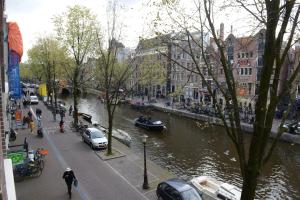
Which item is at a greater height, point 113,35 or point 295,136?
point 113,35

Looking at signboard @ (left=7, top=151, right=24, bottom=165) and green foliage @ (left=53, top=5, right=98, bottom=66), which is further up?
green foliage @ (left=53, top=5, right=98, bottom=66)

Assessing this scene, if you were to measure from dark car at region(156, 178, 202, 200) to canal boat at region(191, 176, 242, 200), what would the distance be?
3.24m

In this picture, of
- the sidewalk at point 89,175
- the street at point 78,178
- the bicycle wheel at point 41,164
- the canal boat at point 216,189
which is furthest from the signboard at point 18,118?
the canal boat at point 216,189

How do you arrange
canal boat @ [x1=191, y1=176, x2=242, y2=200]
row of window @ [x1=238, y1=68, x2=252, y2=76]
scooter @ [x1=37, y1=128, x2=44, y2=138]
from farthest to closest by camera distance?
row of window @ [x1=238, y1=68, x2=252, y2=76] < scooter @ [x1=37, y1=128, x2=44, y2=138] < canal boat @ [x1=191, y1=176, x2=242, y2=200]

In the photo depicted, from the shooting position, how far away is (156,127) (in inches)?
1560

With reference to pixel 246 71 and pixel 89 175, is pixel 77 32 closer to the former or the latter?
pixel 89 175

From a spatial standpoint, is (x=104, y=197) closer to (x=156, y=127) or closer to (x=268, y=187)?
(x=268, y=187)

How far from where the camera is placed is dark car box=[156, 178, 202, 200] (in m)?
15.0

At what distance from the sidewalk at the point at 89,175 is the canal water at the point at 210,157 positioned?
4.39 meters

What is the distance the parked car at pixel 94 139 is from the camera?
25688 mm

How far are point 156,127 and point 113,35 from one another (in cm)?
1797

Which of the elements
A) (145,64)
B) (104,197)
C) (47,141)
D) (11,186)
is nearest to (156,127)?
(145,64)

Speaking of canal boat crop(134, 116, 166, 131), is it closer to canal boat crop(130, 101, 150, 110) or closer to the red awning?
canal boat crop(130, 101, 150, 110)

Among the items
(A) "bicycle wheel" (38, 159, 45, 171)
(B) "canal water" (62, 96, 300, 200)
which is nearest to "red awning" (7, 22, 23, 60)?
(A) "bicycle wheel" (38, 159, 45, 171)
